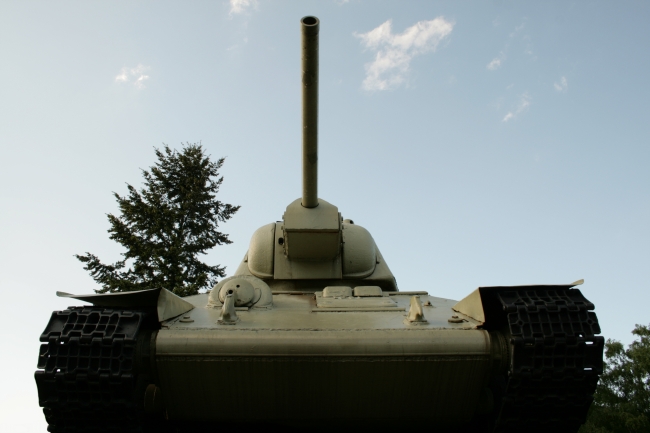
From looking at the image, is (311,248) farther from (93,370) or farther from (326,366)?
(93,370)

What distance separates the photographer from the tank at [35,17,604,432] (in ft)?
12.9

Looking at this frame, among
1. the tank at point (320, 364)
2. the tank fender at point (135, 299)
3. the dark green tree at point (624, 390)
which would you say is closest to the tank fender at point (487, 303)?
the tank at point (320, 364)

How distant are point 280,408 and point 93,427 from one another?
1.49 m

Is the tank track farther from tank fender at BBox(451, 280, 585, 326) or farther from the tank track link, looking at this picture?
the tank track link

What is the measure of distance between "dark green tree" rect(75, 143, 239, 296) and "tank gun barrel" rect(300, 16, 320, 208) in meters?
11.3

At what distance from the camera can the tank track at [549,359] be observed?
391cm

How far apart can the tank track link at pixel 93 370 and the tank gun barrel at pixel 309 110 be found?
102 inches

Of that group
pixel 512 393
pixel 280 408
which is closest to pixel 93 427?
pixel 280 408

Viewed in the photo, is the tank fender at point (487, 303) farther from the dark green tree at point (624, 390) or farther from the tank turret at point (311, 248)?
the dark green tree at point (624, 390)

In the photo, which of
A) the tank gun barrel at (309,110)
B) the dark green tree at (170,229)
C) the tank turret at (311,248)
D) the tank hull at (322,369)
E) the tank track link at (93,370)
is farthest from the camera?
the dark green tree at (170,229)

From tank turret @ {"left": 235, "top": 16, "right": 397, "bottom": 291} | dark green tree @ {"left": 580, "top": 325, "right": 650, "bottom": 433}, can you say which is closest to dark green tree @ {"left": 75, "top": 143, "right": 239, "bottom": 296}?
tank turret @ {"left": 235, "top": 16, "right": 397, "bottom": 291}

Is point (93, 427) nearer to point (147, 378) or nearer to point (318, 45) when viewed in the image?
point (147, 378)

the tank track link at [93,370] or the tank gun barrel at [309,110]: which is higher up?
the tank gun barrel at [309,110]

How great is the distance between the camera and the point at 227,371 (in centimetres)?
421
